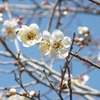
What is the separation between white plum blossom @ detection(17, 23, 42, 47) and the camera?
4.91 ft

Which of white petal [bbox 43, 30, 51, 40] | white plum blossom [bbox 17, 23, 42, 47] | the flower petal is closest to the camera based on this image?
white petal [bbox 43, 30, 51, 40]

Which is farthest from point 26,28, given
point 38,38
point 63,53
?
point 63,53

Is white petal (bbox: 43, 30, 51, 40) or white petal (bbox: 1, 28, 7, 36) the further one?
white petal (bbox: 1, 28, 7, 36)

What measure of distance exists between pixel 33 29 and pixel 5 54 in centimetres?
113

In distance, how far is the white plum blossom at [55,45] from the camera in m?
1.42

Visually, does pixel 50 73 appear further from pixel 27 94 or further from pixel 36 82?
pixel 27 94

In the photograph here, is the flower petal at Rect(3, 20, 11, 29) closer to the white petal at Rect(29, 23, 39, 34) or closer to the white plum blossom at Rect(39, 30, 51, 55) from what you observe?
the white petal at Rect(29, 23, 39, 34)

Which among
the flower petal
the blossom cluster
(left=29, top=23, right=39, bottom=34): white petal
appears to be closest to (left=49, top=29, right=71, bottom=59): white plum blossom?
the blossom cluster

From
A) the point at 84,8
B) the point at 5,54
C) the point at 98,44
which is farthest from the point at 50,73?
the point at 98,44

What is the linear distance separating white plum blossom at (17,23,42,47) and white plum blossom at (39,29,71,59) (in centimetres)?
6

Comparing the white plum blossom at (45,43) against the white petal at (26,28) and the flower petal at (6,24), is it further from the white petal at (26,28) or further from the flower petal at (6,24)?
the flower petal at (6,24)

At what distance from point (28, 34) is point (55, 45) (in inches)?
7.7

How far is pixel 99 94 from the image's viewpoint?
221 cm

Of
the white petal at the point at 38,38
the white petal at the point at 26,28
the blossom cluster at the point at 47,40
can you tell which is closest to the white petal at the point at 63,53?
the blossom cluster at the point at 47,40
